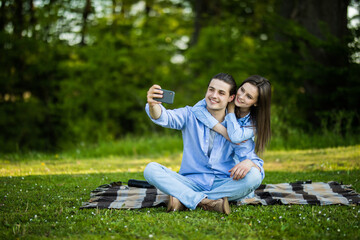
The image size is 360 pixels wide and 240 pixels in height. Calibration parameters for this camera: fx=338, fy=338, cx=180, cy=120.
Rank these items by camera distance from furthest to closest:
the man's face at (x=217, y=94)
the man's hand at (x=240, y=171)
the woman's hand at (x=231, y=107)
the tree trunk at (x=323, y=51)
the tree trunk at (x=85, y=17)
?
1. the tree trunk at (x=85, y=17)
2. the tree trunk at (x=323, y=51)
3. the woman's hand at (x=231, y=107)
4. the man's face at (x=217, y=94)
5. the man's hand at (x=240, y=171)

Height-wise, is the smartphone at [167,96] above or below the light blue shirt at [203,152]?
above

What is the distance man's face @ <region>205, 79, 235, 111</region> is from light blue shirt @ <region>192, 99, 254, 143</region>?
106 millimetres

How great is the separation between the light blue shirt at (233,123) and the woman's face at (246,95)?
0.15 m

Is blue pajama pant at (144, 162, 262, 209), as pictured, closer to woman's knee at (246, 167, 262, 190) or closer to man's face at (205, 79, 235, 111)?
woman's knee at (246, 167, 262, 190)

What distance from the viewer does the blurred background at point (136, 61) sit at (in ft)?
29.7

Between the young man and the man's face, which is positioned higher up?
the man's face

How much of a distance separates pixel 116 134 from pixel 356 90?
39.2ft

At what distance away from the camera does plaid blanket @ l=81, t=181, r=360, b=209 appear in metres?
3.44

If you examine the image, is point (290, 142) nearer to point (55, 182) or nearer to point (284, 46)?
point (284, 46)

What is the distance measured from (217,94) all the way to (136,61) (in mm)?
12943

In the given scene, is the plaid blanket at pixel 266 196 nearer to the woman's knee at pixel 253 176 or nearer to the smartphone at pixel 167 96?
the woman's knee at pixel 253 176

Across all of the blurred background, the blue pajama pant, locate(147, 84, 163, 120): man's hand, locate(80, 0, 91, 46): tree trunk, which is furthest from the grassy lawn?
locate(80, 0, 91, 46): tree trunk

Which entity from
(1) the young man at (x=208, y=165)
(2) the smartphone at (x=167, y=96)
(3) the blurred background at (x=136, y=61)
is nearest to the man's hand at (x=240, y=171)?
(1) the young man at (x=208, y=165)

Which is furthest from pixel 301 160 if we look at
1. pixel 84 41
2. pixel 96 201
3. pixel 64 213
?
pixel 84 41
